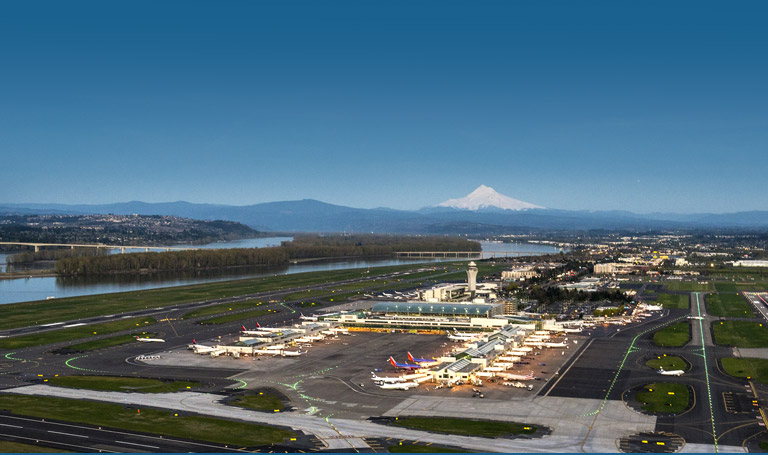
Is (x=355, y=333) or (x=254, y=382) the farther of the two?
(x=355, y=333)

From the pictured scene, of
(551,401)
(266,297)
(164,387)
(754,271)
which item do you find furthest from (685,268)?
(164,387)

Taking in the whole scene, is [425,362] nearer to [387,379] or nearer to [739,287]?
[387,379]

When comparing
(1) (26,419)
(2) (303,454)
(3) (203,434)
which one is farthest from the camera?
(1) (26,419)

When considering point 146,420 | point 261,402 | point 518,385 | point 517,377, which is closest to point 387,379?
point 518,385

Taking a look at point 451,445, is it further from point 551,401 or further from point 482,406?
point 551,401

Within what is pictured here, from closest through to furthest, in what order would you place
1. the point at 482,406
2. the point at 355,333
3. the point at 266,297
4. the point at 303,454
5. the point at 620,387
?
the point at 303,454 < the point at 482,406 < the point at 620,387 < the point at 355,333 < the point at 266,297

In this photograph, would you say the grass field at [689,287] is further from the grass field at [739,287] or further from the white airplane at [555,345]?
the white airplane at [555,345]
